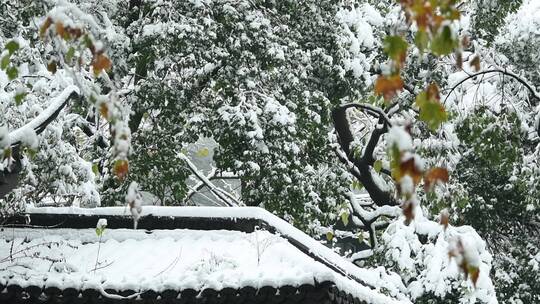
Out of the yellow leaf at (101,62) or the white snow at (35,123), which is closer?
the yellow leaf at (101,62)

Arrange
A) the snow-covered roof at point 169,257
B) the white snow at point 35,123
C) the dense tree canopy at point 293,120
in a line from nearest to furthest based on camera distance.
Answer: the white snow at point 35,123 → the snow-covered roof at point 169,257 → the dense tree canopy at point 293,120

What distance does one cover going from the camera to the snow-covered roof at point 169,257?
5551mm

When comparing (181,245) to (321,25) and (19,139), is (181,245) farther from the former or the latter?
(321,25)

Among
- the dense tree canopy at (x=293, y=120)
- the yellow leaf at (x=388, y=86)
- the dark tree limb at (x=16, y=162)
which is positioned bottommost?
the yellow leaf at (x=388, y=86)

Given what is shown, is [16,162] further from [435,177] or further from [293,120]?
[293,120]

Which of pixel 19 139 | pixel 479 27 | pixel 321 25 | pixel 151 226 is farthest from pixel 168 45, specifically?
pixel 19 139

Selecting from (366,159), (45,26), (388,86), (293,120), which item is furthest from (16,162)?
(366,159)

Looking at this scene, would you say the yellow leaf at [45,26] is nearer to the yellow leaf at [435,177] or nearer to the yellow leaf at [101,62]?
the yellow leaf at [101,62]

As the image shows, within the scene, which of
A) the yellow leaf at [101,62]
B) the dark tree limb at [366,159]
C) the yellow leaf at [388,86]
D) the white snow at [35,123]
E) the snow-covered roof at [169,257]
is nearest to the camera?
the yellow leaf at [388,86]

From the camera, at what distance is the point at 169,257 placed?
649cm

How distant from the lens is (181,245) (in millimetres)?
6801

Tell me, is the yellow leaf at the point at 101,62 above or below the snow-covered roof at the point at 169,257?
below

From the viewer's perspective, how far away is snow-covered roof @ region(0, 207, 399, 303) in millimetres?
5551

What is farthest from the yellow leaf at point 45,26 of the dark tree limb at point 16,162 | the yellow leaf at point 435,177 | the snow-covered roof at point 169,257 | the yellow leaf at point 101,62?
the snow-covered roof at point 169,257
